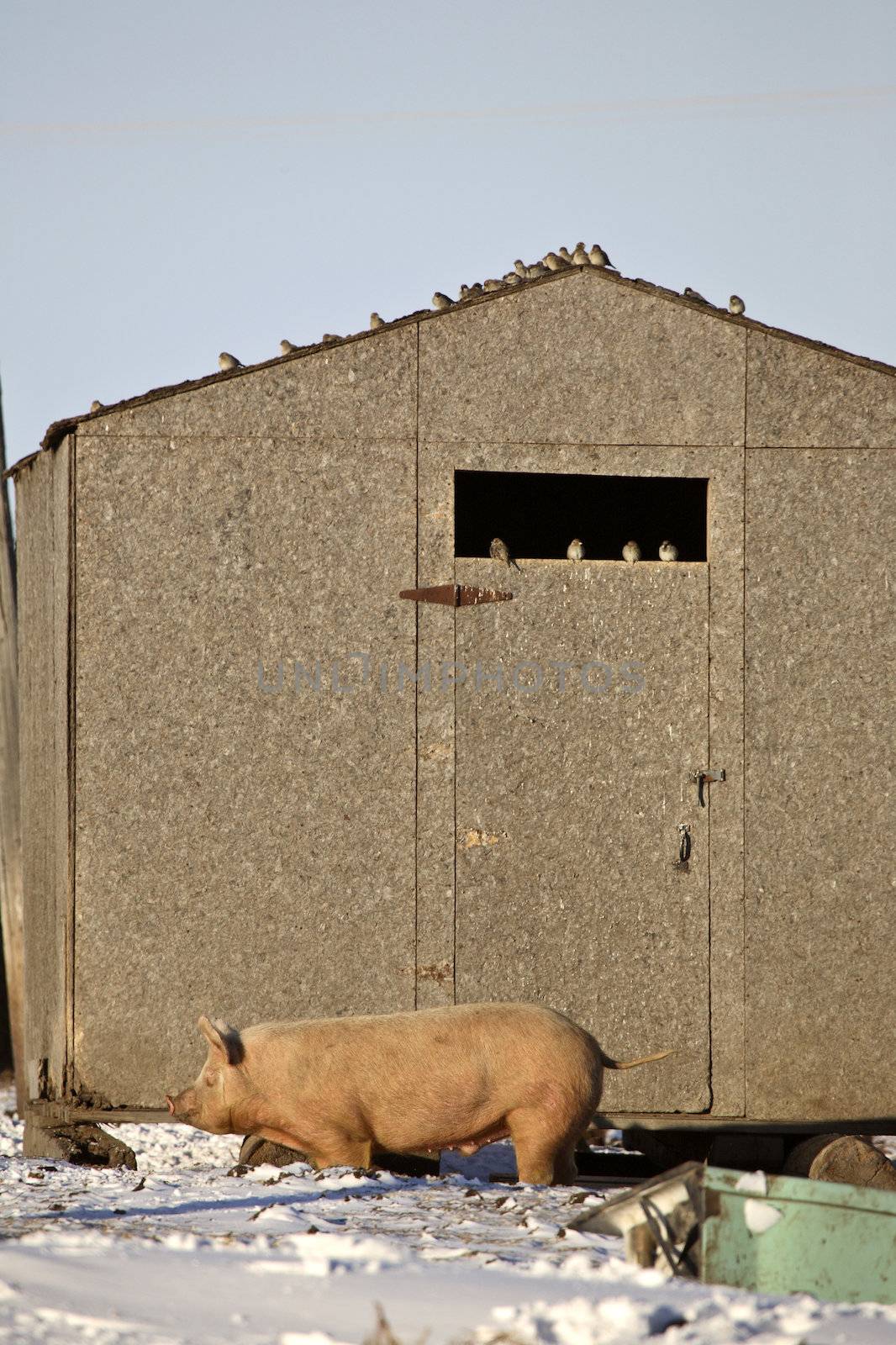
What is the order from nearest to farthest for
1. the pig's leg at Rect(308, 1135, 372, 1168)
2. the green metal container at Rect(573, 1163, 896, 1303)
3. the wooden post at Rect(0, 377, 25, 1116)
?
the green metal container at Rect(573, 1163, 896, 1303)
the pig's leg at Rect(308, 1135, 372, 1168)
the wooden post at Rect(0, 377, 25, 1116)

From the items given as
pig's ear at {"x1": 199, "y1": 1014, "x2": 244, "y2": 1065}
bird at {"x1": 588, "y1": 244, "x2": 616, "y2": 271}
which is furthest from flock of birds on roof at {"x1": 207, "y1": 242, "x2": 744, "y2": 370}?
pig's ear at {"x1": 199, "y1": 1014, "x2": 244, "y2": 1065}

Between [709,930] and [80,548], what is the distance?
3654 millimetres

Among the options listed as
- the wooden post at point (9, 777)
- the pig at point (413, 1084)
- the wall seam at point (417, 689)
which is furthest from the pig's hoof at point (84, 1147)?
the wooden post at point (9, 777)

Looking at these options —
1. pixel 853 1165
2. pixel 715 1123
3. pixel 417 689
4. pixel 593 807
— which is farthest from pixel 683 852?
pixel 853 1165

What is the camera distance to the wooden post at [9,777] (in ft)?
39.2

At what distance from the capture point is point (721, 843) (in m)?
7.70

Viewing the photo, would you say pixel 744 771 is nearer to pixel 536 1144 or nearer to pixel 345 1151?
pixel 536 1144

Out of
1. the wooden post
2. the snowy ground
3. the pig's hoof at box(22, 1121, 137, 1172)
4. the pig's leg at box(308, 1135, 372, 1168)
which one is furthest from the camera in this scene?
the wooden post

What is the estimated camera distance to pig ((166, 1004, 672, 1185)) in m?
6.39

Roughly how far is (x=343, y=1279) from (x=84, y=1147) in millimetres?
3286

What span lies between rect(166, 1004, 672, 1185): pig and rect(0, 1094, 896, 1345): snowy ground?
1.78ft

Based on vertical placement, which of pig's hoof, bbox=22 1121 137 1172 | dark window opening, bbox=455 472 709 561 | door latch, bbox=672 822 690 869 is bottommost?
pig's hoof, bbox=22 1121 137 1172

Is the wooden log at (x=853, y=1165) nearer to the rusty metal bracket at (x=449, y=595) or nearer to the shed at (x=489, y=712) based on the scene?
the shed at (x=489, y=712)

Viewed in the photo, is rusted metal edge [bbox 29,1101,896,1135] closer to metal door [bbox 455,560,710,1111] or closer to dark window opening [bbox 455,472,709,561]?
metal door [bbox 455,560,710,1111]
